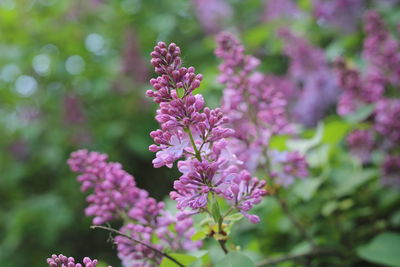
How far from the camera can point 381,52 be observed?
2.25 metres

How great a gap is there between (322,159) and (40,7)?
404 centimetres

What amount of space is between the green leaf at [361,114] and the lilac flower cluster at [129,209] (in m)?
1.11

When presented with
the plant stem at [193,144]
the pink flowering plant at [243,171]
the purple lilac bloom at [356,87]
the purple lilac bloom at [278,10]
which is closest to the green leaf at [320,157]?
the pink flowering plant at [243,171]

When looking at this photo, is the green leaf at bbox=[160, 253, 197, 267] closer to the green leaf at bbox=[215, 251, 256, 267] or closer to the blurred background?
the green leaf at bbox=[215, 251, 256, 267]

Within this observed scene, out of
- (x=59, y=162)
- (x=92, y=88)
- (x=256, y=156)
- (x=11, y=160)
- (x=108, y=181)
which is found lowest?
(x=108, y=181)

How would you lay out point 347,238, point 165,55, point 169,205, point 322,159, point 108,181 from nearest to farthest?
point 165,55 → point 108,181 → point 347,238 → point 322,159 → point 169,205

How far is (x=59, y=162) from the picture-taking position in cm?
420

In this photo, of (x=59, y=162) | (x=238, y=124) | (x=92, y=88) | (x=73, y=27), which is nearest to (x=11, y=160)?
(x=59, y=162)

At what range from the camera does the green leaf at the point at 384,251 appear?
169 cm

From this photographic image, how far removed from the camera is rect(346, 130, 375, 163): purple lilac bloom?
220 centimetres

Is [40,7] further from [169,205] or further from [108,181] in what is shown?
[108,181]

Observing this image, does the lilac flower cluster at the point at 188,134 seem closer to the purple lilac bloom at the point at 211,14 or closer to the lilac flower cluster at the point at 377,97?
the lilac flower cluster at the point at 377,97

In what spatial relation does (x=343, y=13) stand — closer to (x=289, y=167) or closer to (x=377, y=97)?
(x=377, y=97)

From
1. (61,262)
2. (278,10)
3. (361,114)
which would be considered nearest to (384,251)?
(361,114)
